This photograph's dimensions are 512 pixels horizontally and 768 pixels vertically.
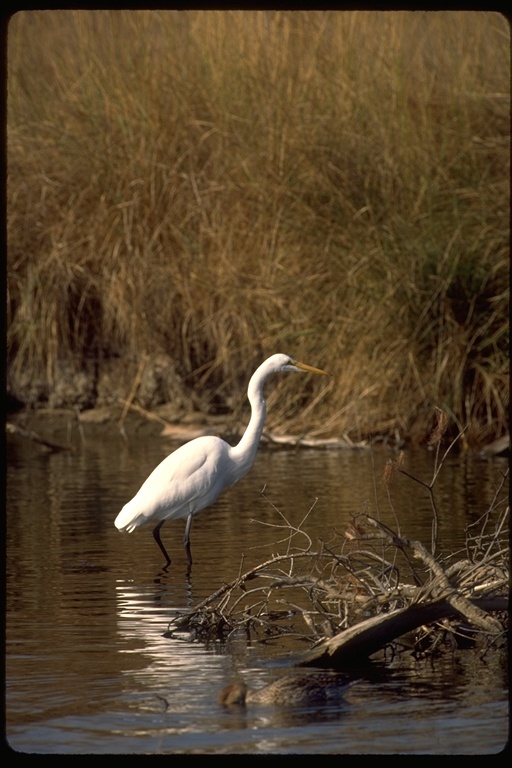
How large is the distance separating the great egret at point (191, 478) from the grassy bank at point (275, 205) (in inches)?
127

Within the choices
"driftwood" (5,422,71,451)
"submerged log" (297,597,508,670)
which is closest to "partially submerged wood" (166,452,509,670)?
"submerged log" (297,597,508,670)

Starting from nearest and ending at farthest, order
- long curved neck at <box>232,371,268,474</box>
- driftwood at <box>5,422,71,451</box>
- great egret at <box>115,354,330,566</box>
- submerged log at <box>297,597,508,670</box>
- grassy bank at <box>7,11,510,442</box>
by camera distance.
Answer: submerged log at <box>297,597,508,670</box> → great egret at <box>115,354,330,566</box> → long curved neck at <box>232,371,268,474</box> → grassy bank at <box>7,11,510,442</box> → driftwood at <box>5,422,71,451</box>

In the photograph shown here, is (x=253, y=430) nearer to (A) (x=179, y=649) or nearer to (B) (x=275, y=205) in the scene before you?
(A) (x=179, y=649)

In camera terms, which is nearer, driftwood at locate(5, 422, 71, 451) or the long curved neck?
the long curved neck

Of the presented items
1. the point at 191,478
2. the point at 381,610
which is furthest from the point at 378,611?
the point at 191,478

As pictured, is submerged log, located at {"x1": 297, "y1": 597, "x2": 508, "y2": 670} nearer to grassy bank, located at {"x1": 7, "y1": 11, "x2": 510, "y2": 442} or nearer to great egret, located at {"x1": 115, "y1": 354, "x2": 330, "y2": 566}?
great egret, located at {"x1": 115, "y1": 354, "x2": 330, "y2": 566}

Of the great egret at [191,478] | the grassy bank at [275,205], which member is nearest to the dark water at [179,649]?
the great egret at [191,478]

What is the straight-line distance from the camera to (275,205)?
40.1 feet

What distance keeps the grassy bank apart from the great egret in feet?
10.6

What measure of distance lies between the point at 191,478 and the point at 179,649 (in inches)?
95.7

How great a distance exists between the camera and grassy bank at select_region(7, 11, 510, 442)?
37.4 feet

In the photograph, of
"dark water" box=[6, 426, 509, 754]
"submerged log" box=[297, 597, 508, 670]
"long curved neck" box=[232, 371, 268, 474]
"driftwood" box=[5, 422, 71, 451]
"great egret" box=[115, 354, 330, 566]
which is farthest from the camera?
"driftwood" box=[5, 422, 71, 451]
